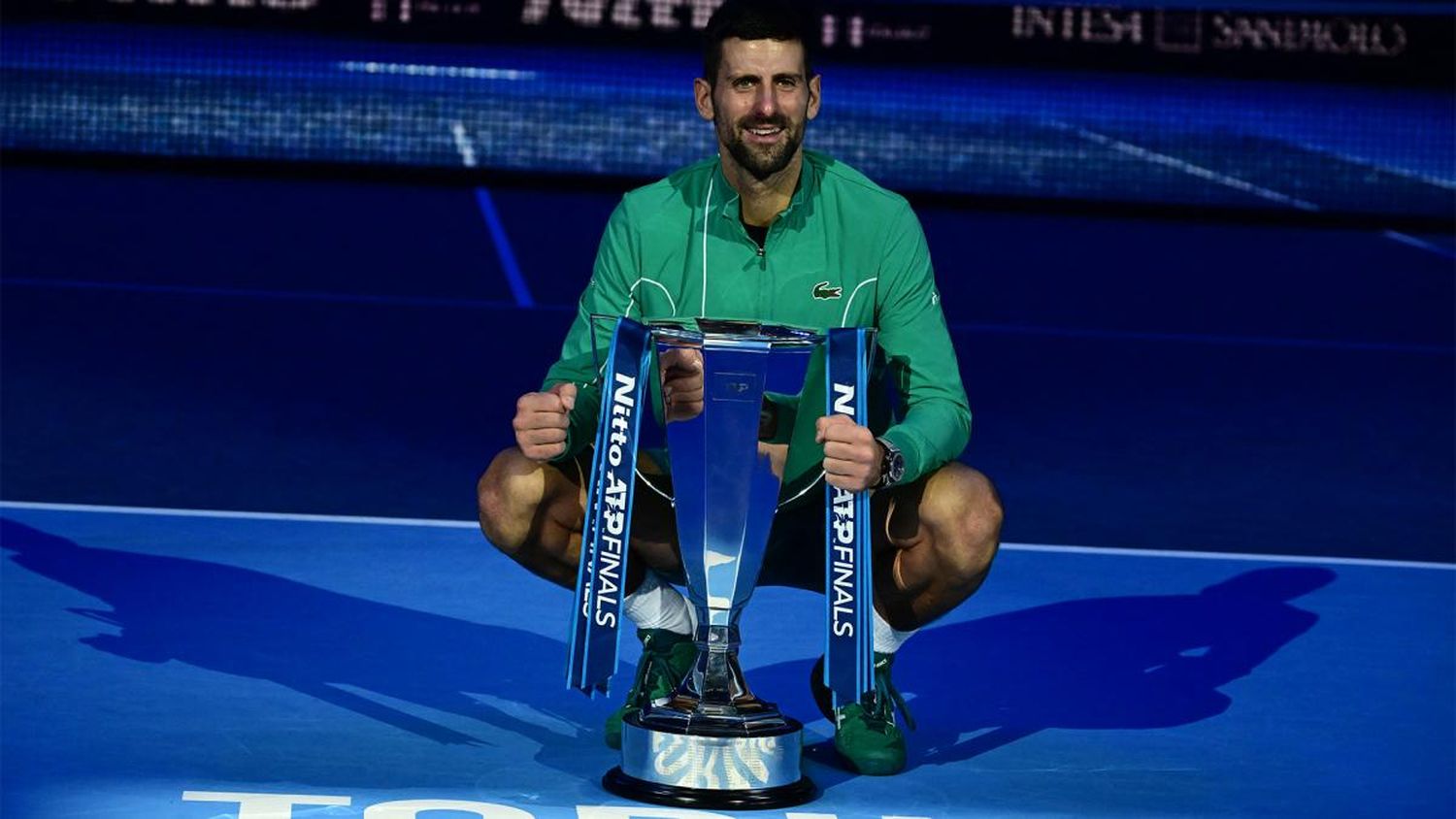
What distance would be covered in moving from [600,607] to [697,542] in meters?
0.19

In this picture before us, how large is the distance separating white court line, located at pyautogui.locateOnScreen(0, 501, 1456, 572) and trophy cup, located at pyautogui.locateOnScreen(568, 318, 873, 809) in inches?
86.8

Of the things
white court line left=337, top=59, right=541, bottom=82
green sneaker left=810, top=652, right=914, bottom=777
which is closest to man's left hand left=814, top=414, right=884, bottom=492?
green sneaker left=810, top=652, right=914, bottom=777

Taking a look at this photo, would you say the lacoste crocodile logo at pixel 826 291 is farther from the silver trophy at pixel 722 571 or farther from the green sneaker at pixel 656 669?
the green sneaker at pixel 656 669

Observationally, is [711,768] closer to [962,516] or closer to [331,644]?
[962,516]

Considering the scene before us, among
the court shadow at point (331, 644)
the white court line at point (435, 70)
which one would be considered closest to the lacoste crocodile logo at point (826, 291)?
the court shadow at point (331, 644)

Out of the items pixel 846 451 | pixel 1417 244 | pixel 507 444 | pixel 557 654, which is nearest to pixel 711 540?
pixel 846 451

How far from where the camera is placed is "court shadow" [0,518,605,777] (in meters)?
4.73

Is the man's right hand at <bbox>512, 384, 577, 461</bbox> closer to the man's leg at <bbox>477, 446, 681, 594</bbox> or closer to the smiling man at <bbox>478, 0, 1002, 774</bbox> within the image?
the smiling man at <bbox>478, 0, 1002, 774</bbox>

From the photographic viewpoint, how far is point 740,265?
4480 millimetres

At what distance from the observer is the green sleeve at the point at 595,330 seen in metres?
4.34

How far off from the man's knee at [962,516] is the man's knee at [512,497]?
0.65 m

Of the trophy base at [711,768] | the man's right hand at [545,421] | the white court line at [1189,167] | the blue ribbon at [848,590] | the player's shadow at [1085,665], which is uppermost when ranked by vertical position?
the man's right hand at [545,421]

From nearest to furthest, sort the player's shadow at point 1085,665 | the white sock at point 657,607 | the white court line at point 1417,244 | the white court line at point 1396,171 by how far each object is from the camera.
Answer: the white sock at point 657,607
the player's shadow at point 1085,665
the white court line at point 1417,244
the white court line at point 1396,171

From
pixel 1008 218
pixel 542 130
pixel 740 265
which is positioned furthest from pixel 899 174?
pixel 740 265
